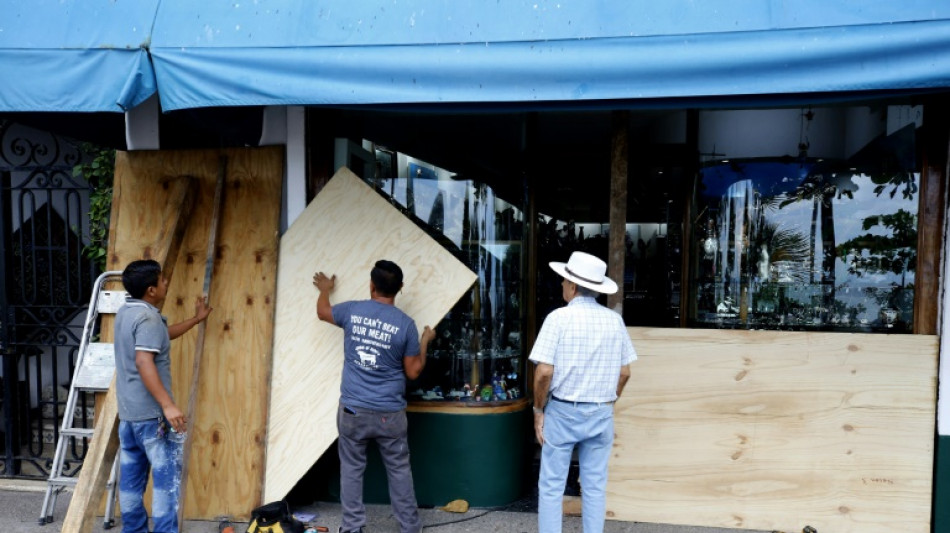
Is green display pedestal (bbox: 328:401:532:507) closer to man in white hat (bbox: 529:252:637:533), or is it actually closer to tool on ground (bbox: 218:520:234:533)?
tool on ground (bbox: 218:520:234:533)

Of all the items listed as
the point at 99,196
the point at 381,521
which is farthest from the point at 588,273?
the point at 99,196

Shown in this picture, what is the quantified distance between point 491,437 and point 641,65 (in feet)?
8.85

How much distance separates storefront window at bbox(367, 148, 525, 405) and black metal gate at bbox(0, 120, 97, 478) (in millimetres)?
2492

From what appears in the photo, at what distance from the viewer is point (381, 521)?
4129mm

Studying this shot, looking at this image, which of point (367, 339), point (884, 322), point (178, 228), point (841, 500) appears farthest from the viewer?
point (884, 322)

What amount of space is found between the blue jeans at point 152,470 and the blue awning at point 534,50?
1.75 metres

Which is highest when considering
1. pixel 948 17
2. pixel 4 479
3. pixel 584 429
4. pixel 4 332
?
pixel 948 17

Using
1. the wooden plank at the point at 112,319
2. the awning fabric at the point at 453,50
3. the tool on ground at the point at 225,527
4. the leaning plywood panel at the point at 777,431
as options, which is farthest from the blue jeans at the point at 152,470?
the leaning plywood panel at the point at 777,431

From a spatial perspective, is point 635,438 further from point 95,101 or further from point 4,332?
point 4,332

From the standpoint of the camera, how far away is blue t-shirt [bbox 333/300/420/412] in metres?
3.56

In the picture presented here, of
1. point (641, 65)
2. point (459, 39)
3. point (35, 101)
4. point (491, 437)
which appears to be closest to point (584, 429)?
point (491, 437)

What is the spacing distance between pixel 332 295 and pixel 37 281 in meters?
2.65

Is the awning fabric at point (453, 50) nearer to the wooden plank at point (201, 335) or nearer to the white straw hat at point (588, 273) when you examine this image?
the white straw hat at point (588, 273)

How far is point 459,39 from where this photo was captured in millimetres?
3141
